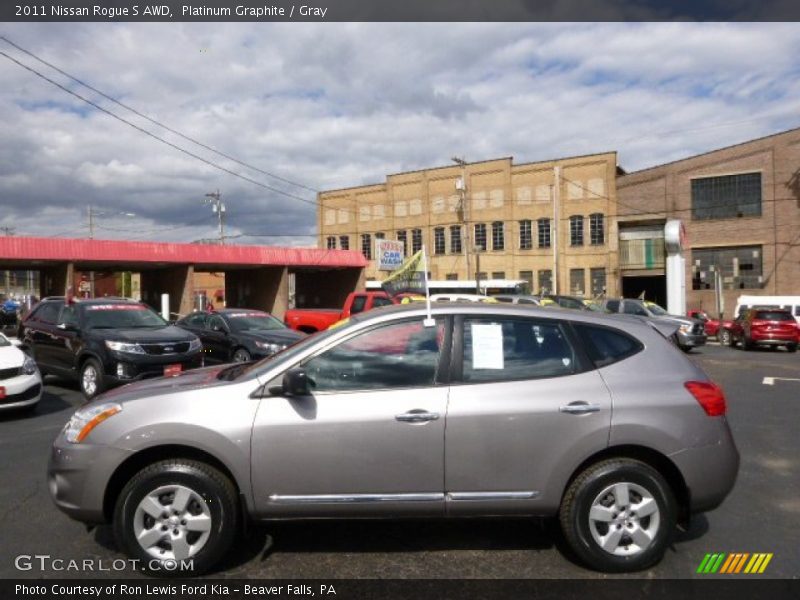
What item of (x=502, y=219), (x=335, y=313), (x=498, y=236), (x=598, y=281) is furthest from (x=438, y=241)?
(x=335, y=313)

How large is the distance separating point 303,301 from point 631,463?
38.3 metres

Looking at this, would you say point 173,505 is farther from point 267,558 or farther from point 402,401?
point 402,401

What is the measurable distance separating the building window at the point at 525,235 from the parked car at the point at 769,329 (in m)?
27.2

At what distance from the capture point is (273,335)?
1278 cm

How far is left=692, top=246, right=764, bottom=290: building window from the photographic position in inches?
1521

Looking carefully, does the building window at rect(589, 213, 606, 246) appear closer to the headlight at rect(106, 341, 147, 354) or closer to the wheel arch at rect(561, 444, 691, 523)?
the headlight at rect(106, 341, 147, 354)

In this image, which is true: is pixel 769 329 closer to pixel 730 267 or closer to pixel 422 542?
pixel 422 542

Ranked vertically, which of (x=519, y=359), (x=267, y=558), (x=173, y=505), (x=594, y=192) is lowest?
(x=267, y=558)

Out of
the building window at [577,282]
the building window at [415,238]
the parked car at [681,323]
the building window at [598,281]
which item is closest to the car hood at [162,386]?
the parked car at [681,323]

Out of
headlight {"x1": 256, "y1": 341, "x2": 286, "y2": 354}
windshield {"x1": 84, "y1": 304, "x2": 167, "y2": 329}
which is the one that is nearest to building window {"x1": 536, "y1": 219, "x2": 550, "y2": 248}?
headlight {"x1": 256, "y1": 341, "x2": 286, "y2": 354}

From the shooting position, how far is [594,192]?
4509 cm

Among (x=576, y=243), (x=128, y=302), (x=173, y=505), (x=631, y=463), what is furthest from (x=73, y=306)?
(x=576, y=243)
